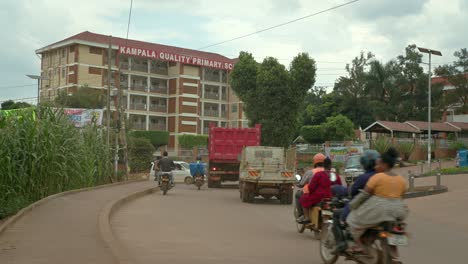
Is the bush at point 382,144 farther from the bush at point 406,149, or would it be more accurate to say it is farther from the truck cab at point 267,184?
the truck cab at point 267,184

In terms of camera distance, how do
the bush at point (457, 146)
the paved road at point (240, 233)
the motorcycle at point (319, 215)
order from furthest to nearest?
the bush at point (457, 146), the motorcycle at point (319, 215), the paved road at point (240, 233)

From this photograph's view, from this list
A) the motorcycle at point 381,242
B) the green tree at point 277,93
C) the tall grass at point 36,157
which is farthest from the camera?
the green tree at point 277,93

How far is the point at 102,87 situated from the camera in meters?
69.4

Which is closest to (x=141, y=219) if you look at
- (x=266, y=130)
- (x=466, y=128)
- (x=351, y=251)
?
(x=351, y=251)

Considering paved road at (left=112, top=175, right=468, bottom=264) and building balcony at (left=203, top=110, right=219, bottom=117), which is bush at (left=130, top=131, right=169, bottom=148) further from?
paved road at (left=112, top=175, right=468, bottom=264)

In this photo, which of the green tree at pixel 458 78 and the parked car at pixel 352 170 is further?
the green tree at pixel 458 78

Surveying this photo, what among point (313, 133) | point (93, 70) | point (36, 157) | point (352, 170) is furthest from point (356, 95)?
point (36, 157)

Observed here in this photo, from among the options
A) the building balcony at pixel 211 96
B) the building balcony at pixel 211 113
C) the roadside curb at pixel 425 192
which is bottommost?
the roadside curb at pixel 425 192

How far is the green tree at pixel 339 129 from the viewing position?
6212 centimetres

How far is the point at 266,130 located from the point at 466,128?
24.8m

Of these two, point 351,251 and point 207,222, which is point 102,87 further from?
point 351,251

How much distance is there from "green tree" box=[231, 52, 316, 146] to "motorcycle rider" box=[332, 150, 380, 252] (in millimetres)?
41498

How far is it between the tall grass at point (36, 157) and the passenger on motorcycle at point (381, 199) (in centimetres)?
809

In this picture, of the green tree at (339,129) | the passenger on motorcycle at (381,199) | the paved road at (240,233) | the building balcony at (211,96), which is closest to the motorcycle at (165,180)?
the paved road at (240,233)
